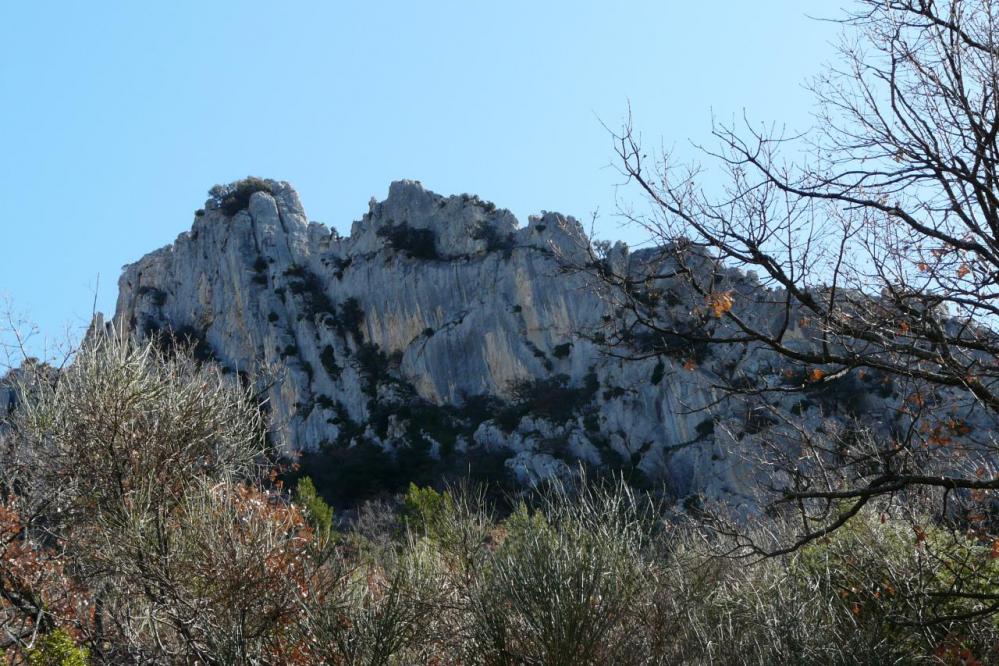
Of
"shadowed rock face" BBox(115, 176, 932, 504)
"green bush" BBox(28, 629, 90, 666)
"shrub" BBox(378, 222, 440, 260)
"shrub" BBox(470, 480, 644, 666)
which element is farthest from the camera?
"shrub" BBox(378, 222, 440, 260)

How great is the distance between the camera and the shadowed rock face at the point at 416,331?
1602 inches

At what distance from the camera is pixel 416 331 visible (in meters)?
48.5

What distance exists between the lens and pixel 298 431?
153 feet

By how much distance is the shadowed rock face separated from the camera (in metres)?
40.7

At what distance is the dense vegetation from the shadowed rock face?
28.3 metres

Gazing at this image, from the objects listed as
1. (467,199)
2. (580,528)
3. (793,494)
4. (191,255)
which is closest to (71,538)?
(580,528)

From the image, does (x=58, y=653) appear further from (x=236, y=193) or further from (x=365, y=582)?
(x=236, y=193)

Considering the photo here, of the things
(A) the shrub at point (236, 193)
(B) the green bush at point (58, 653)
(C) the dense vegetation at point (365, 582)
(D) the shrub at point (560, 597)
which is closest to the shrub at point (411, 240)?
(A) the shrub at point (236, 193)

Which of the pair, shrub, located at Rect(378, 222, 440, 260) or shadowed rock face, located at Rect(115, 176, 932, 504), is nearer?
shadowed rock face, located at Rect(115, 176, 932, 504)

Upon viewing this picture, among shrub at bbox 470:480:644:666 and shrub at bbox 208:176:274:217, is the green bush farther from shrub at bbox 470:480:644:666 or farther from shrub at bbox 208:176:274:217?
shrub at bbox 208:176:274:217

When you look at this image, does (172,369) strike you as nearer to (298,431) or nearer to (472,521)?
(472,521)

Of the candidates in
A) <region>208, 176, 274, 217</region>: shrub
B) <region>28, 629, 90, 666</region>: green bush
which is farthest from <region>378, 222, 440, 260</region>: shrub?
<region>28, 629, 90, 666</region>: green bush

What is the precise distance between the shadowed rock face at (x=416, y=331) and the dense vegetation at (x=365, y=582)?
2835 centimetres

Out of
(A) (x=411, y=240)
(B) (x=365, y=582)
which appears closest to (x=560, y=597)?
(B) (x=365, y=582)
